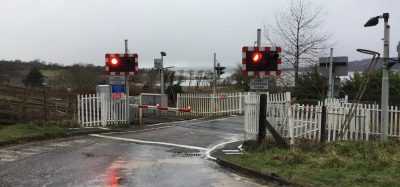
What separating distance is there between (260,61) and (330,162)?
155 inches

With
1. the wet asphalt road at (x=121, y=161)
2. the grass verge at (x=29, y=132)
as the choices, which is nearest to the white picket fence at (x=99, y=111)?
the grass verge at (x=29, y=132)

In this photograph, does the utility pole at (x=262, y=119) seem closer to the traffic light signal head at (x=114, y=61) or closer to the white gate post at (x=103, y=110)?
the traffic light signal head at (x=114, y=61)

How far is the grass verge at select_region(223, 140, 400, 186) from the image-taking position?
8422mm

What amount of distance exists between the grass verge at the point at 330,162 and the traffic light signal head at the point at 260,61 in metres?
1.92

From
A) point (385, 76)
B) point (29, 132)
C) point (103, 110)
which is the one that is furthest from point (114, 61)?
point (385, 76)

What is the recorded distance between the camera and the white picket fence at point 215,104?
27.5 meters

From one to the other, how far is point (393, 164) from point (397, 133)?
674 centimetres

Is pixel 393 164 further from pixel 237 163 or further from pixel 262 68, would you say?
pixel 262 68

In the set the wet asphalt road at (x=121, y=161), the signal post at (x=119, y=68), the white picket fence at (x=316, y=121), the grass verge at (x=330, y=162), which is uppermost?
the signal post at (x=119, y=68)

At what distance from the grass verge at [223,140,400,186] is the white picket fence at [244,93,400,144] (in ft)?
3.48

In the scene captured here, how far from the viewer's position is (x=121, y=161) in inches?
448

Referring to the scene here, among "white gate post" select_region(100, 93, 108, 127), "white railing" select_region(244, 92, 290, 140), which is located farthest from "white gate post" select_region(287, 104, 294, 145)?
"white gate post" select_region(100, 93, 108, 127)

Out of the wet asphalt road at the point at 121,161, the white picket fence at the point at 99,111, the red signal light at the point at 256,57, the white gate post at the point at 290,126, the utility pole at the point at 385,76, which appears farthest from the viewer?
the white picket fence at the point at 99,111

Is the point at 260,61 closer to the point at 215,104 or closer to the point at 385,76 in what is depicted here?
the point at 385,76
